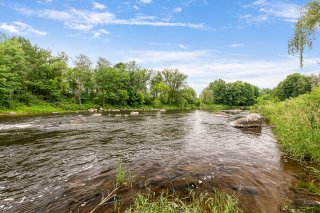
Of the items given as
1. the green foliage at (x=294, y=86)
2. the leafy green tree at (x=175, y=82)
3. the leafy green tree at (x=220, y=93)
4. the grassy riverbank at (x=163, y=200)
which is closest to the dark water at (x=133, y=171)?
the grassy riverbank at (x=163, y=200)

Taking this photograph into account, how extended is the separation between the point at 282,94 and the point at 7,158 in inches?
4120

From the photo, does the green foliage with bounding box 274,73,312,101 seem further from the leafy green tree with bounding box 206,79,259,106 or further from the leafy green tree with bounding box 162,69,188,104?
the leafy green tree with bounding box 162,69,188,104

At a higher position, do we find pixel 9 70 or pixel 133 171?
pixel 9 70

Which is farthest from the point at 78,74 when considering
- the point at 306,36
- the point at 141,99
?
the point at 306,36

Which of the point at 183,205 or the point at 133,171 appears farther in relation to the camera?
the point at 133,171

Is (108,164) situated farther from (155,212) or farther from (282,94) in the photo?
(282,94)

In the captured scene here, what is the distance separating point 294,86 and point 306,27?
90.8m

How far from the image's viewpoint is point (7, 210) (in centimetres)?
501

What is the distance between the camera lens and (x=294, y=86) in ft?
284

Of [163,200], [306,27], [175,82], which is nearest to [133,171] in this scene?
[163,200]

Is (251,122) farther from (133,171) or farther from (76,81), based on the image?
(76,81)

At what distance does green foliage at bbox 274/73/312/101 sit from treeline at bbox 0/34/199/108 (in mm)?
42483

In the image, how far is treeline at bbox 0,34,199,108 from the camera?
41.6m

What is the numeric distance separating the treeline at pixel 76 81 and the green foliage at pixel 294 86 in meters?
42.5
